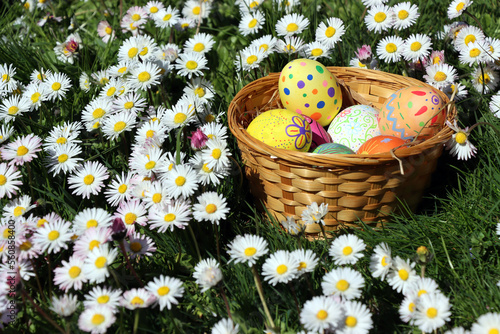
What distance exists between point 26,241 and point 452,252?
137cm

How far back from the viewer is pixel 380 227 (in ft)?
6.26

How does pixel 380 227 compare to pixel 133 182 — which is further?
pixel 380 227

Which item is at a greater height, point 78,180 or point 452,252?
point 78,180

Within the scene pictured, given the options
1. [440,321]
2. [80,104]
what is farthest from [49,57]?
[440,321]

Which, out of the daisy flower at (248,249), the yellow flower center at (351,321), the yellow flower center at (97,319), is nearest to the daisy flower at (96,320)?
the yellow flower center at (97,319)

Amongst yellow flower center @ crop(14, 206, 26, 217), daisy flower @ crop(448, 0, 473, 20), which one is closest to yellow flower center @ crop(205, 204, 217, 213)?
yellow flower center @ crop(14, 206, 26, 217)

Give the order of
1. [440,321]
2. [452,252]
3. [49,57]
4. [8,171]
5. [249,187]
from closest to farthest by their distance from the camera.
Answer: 1. [440,321]
2. [452,252]
3. [8,171]
4. [249,187]
5. [49,57]

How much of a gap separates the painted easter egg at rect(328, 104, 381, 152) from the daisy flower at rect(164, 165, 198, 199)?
0.73 meters

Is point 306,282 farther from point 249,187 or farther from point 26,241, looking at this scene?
point 26,241

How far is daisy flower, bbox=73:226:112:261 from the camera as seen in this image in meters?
1.50

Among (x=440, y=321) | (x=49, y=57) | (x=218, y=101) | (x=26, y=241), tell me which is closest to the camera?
(x=440, y=321)

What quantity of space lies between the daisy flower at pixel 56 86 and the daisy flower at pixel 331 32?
1198mm

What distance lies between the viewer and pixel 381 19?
242 centimetres

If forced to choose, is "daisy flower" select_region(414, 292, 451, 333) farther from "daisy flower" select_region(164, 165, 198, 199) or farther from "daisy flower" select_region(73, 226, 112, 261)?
"daisy flower" select_region(73, 226, 112, 261)
